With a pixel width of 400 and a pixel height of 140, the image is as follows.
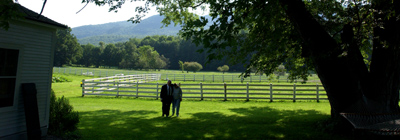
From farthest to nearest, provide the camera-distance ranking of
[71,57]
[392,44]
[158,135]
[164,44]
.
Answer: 1. [164,44]
2. [71,57]
3. [158,135]
4. [392,44]

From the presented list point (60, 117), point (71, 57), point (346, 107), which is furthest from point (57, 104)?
point (71, 57)

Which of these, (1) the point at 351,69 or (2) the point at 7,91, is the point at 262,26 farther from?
(2) the point at 7,91

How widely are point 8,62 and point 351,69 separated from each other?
864 cm

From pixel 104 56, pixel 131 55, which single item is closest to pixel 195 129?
pixel 131 55

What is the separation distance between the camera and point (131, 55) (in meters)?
102

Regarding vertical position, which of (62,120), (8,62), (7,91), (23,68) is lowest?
(62,120)

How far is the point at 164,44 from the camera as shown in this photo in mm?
129750

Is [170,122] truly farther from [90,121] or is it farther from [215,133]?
[90,121]

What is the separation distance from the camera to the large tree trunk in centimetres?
640

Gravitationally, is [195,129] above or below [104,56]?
below

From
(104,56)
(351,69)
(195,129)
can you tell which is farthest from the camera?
(104,56)

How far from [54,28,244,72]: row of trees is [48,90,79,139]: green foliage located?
213 ft

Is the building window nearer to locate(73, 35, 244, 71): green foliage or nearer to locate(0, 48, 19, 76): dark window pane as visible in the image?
locate(0, 48, 19, 76): dark window pane

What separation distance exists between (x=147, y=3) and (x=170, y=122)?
5.53 m
